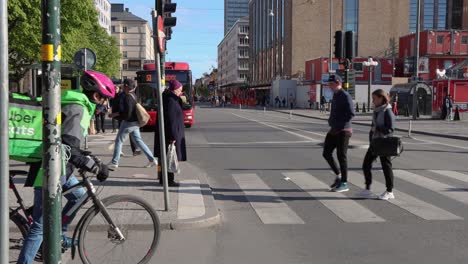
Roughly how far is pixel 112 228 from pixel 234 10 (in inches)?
7631

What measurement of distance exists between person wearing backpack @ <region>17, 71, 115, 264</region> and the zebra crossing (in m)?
2.91

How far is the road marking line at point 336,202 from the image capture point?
6.78 m

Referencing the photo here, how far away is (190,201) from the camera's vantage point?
730cm

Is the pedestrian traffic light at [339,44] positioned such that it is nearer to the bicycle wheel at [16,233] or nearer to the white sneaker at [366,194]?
the white sneaker at [366,194]

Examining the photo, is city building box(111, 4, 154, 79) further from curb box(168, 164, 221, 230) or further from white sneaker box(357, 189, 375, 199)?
curb box(168, 164, 221, 230)

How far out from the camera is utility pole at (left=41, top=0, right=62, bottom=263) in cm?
320

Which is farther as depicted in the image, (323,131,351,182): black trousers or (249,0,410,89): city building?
(249,0,410,89): city building

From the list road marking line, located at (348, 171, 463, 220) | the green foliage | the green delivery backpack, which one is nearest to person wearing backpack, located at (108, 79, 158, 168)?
road marking line, located at (348, 171, 463, 220)

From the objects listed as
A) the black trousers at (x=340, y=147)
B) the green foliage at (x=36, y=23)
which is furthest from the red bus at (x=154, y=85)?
the black trousers at (x=340, y=147)

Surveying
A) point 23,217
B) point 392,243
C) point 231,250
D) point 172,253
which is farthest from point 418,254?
point 23,217

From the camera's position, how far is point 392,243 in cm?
558

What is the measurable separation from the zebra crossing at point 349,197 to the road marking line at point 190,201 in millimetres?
776

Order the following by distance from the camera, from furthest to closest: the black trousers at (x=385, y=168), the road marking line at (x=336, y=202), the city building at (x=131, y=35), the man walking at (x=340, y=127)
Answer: the city building at (x=131, y=35) < the man walking at (x=340, y=127) < the black trousers at (x=385, y=168) < the road marking line at (x=336, y=202)

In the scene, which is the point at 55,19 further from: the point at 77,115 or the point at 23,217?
the point at 23,217
